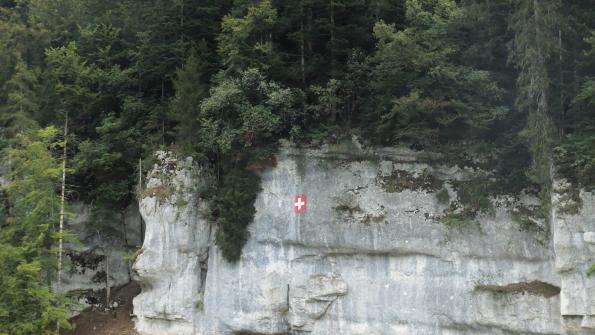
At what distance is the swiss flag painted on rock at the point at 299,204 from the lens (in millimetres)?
21859

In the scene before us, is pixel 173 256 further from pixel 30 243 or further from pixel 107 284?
pixel 30 243

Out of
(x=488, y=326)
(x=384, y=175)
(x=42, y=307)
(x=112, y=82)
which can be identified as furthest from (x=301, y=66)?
(x=42, y=307)

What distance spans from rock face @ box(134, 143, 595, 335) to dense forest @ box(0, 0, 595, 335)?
960mm

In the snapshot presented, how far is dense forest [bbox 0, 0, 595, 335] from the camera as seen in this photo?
18781 mm

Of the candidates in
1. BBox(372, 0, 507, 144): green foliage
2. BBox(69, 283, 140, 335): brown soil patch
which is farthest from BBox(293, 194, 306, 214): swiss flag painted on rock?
BBox(69, 283, 140, 335): brown soil patch

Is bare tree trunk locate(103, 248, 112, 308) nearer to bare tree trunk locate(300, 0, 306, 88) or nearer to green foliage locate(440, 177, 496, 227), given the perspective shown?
bare tree trunk locate(300, 0, 306, 88)

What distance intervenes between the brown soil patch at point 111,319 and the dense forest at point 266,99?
2.31 metres

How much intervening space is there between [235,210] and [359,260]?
16.5ft

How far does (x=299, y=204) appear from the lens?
2189cm

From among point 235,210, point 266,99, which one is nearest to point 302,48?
point 266,99

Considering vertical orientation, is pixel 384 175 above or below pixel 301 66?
below

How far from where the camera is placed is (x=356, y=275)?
21.0 m

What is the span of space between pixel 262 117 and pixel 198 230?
5539 millimetres

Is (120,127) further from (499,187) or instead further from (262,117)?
(499,187)
